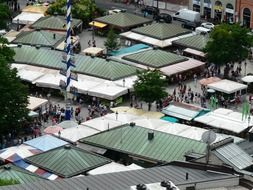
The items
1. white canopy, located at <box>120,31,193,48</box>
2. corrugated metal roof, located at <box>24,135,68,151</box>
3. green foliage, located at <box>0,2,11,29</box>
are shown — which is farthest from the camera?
green foliage, located at <box>0,2,11,29</box>

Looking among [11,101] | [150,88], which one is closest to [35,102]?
[11,101]

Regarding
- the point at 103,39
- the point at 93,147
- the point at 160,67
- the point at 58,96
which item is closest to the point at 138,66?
the point at 160,67

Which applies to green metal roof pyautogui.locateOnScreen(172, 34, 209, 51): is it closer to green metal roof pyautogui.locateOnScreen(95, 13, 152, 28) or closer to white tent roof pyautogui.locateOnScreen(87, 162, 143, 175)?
green metal roof pyautogui.locateOnScreen(95, 13, 152, 28)

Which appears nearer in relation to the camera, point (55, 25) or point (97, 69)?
point (97, 69)

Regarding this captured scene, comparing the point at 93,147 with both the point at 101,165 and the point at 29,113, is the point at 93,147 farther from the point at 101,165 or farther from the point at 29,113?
the point at 29,113

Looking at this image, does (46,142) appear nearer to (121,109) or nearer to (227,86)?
(121,109)

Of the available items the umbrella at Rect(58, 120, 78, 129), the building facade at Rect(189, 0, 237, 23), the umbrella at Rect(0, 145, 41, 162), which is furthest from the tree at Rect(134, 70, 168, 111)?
the building facade at Rect(189, 0, 237, 23)

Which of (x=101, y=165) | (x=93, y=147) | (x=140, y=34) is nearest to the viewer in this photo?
(x=101, y=165)
